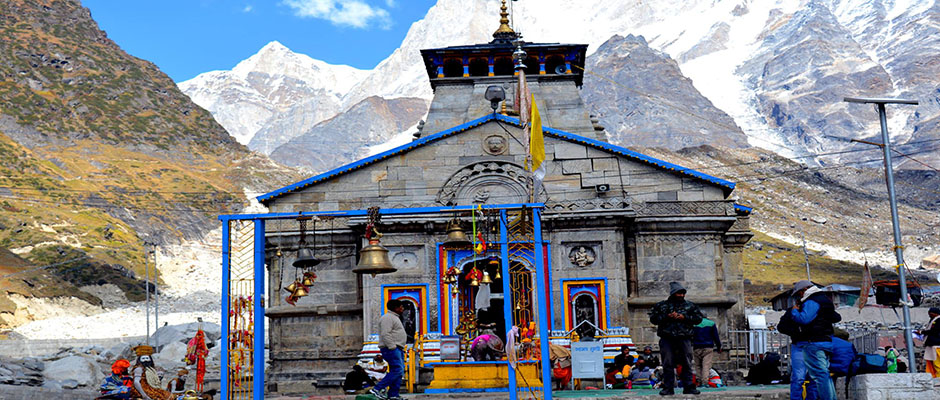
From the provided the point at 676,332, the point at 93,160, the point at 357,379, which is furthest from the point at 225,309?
the point at 93,160

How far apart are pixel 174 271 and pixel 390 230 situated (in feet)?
221

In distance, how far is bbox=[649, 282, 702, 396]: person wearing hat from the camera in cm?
1686

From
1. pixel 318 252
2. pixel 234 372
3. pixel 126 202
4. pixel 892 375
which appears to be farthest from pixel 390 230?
pixel 126 202

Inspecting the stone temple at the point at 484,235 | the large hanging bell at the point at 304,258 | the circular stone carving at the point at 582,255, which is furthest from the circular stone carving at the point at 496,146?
the large hanging bell at the point at 304,258

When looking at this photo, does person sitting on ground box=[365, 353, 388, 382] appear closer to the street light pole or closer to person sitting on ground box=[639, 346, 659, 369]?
person sitting on ground box=[639, 346, 659, 369]

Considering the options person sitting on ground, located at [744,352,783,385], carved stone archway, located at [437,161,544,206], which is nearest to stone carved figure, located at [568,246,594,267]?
carved stone archway, located at [437,161,544,206]

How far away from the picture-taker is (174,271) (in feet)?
299

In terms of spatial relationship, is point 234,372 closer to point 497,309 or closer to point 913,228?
point 497,309

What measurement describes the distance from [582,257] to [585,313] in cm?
159

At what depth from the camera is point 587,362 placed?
78.3ft

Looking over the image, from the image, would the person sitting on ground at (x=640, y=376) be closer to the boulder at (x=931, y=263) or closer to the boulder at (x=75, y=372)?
the boulder at (x=75, y=372)

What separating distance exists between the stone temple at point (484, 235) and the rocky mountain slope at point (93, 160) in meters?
47.5

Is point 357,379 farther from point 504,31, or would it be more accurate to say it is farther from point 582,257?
point 504,31

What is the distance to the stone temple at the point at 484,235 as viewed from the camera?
2847 cm
